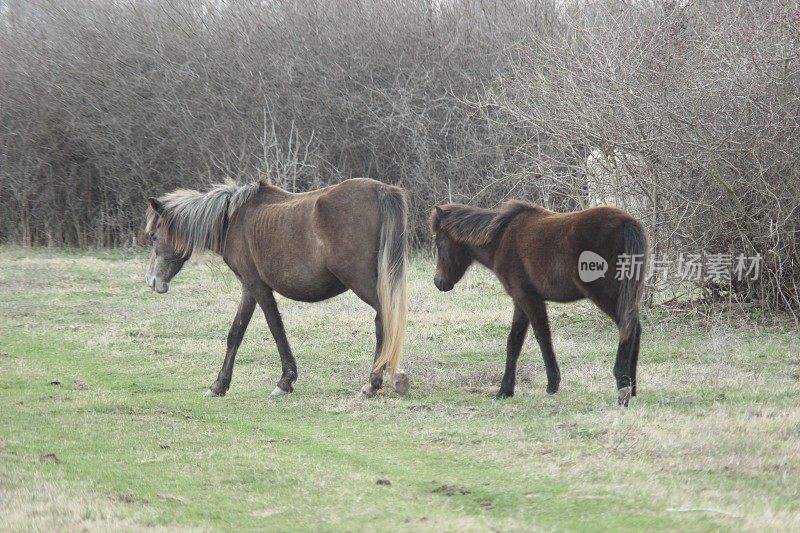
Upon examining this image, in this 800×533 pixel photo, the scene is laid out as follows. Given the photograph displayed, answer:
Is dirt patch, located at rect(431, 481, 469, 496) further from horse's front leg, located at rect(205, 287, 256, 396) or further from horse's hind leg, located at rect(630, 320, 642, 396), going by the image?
horse's front leg, located at rect(205, 287, 256, 396)

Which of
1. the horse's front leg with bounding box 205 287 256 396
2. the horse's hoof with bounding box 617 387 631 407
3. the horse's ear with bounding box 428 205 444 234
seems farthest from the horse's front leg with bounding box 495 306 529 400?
the horse's front leg with bounding box 205 287 256 396

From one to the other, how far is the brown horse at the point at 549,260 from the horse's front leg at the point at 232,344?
1.71m

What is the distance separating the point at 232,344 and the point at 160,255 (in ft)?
4.30

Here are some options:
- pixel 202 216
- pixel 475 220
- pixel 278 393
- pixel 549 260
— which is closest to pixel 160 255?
pixel 202 216

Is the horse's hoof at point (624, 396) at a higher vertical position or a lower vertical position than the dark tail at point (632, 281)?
lower

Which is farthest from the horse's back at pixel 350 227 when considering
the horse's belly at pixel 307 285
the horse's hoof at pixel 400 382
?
the horse's hoof at pixel 400 382

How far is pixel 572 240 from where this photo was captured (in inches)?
284

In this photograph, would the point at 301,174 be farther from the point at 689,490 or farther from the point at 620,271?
the point at 689,490

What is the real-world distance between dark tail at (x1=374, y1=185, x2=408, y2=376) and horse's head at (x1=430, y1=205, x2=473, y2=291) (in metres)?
0.42

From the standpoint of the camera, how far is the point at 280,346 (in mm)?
8375

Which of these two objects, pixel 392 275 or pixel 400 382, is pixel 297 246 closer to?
pixel 392 275

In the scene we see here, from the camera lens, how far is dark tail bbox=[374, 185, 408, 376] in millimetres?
7809

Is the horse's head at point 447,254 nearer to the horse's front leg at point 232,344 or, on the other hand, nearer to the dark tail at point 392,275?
the dark tail at point 392,275

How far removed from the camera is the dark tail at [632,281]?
689 cm
